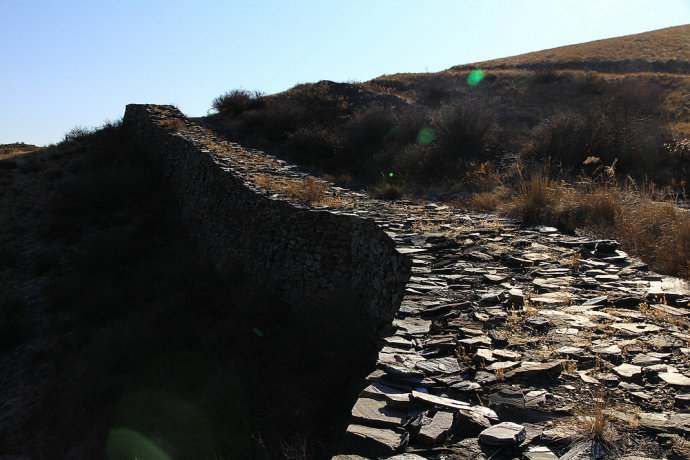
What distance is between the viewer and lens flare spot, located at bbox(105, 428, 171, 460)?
477 centimetres

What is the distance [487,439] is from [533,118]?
1776 cm

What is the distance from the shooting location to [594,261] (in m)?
4.49

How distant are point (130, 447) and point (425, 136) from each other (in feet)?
41.0

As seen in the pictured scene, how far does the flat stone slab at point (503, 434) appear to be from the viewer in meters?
2.06

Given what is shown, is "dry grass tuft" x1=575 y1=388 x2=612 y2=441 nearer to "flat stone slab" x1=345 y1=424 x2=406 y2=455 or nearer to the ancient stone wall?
"flat stone slab" x1=345 y1=424 x2=406 y2=455

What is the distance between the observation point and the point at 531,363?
8.86 feet

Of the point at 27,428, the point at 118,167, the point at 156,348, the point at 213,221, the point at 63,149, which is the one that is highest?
the point at 63,149

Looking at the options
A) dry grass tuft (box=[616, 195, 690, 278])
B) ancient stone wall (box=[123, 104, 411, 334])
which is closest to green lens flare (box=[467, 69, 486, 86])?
ancient stone wall (box=[123, 104, 411, 334])

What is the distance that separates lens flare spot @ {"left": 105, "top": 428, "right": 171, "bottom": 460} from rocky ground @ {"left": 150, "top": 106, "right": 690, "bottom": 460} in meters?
2.83

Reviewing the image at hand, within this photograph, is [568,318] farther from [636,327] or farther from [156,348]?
[156,348]

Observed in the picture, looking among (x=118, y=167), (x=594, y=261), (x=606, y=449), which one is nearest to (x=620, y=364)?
(x=606, y=449)

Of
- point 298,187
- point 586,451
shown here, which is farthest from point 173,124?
point 586,451

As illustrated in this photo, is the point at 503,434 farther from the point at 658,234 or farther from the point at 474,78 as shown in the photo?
the point at 474,78

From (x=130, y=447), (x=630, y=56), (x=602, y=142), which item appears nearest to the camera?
(x=130, y=447)
